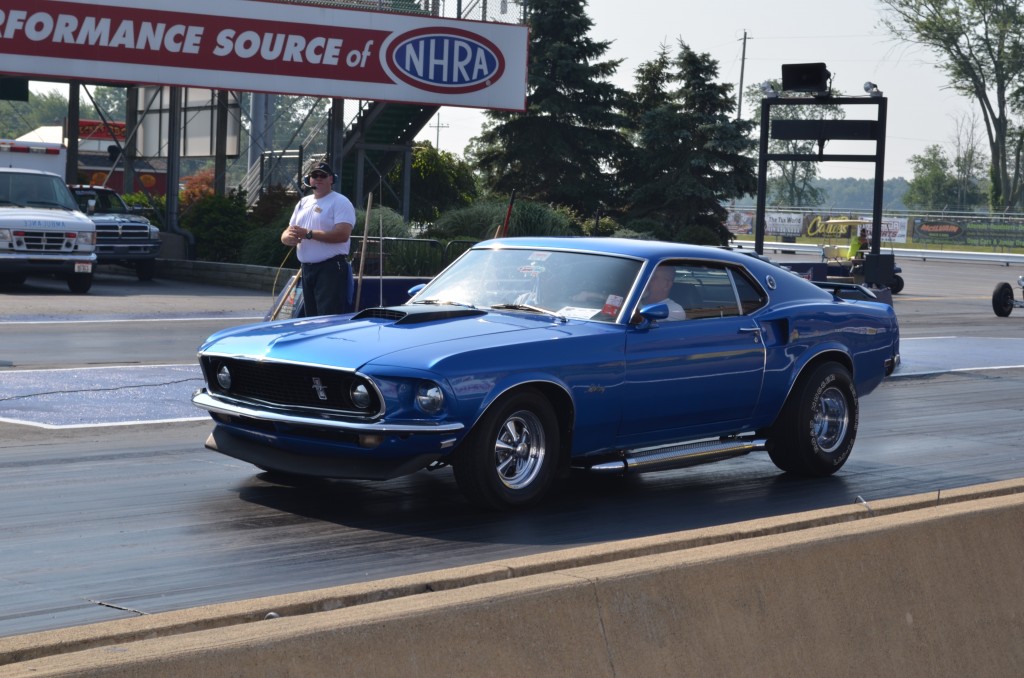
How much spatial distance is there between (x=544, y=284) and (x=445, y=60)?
2478 cm

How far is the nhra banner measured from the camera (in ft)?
94.8

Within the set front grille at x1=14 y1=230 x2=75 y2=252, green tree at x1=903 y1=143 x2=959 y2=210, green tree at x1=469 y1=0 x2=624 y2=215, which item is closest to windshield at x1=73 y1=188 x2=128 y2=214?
front grille at x1=14 y1=230 x2=75 y2=252

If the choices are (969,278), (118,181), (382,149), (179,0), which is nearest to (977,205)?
(969,278)

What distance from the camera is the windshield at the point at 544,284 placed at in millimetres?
8508

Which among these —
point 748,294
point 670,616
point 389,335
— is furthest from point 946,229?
point 670,616

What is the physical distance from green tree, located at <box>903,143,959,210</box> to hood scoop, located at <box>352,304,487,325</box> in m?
118

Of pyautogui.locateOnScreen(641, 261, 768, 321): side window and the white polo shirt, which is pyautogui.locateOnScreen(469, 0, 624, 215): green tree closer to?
the white polo shirt

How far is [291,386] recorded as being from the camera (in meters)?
7.68

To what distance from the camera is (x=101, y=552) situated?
22.0ft

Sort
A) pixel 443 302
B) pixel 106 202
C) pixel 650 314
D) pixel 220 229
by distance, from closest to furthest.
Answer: pixel 650 314 → pixel 443 302 → pixel 106 202 → pixel 220 229

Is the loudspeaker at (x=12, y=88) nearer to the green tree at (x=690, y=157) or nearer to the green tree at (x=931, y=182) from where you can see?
the green tree at (x=690, y=157)

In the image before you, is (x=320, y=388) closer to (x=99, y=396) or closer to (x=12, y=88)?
(x=99, y=396)

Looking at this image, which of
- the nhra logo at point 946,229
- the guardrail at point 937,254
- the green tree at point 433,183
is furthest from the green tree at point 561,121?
the nhra logo at point 946,229

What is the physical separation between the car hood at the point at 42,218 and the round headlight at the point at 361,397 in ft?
56.9
